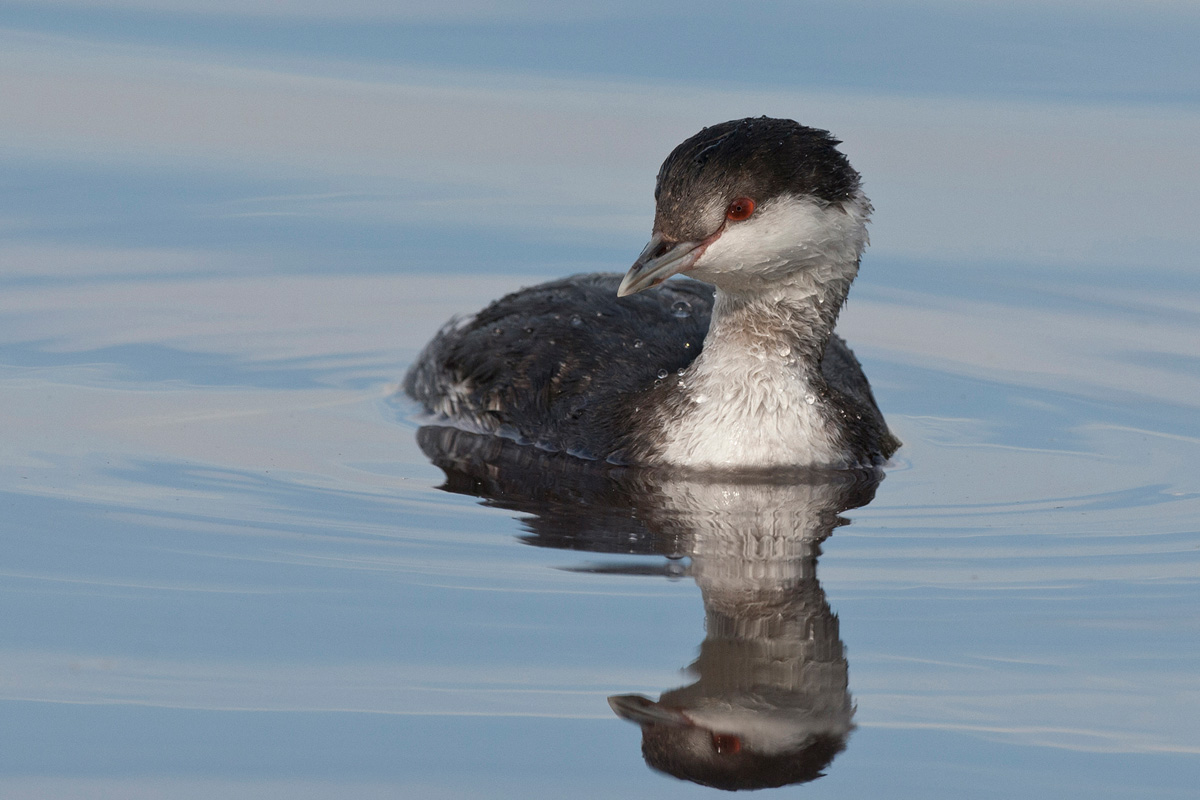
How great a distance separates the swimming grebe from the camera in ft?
31.0

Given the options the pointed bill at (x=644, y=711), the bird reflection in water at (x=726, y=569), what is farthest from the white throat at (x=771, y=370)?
the pointed bill at (x=644, y=711)

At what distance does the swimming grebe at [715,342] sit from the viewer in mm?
Answer: 9461

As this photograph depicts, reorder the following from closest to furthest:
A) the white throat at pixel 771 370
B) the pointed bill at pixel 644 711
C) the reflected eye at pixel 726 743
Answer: the reflected eye at pixel 726 743
the pointed bill at pixel 644 711
the white throat at pixel 771 370

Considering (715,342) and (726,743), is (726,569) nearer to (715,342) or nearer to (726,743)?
(726,743)

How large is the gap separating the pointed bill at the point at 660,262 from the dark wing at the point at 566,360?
3.35 feet

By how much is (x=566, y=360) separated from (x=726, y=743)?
414 centimetres

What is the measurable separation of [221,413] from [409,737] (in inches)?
178

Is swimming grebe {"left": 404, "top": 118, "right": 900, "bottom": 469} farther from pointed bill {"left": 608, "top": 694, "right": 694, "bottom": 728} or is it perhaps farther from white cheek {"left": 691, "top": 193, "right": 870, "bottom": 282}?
pointed bill {"left": 608, "top": 694, "right": 694, "bottom": 728}

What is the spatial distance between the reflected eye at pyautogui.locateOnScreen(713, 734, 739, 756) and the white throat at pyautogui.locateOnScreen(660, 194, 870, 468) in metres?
3.25

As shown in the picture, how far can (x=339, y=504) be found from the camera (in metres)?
9.16

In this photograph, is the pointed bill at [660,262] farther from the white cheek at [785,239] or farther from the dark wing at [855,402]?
the dark wing at [855,402]

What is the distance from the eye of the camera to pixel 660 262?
9.38m

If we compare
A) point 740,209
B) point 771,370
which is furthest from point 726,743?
point 771,370

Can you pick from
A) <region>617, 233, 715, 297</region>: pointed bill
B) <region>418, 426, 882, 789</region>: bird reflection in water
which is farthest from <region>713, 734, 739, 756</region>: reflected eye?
<region>617, 233, 715, 297</region>: pointed bill
